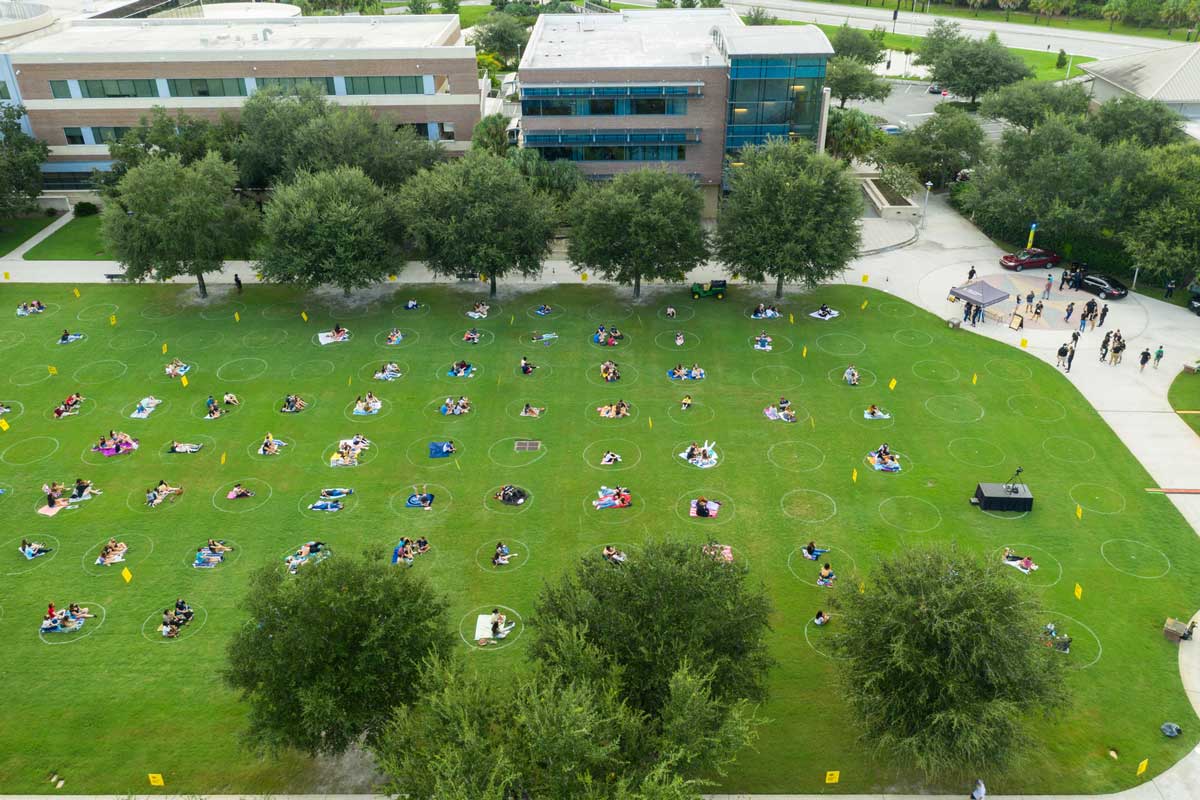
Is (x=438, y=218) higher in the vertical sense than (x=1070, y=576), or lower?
higher

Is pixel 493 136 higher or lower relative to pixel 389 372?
higher

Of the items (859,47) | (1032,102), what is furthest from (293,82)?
(859,47)

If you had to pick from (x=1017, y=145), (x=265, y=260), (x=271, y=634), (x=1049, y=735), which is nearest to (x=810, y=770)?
(x=1049, y=735)

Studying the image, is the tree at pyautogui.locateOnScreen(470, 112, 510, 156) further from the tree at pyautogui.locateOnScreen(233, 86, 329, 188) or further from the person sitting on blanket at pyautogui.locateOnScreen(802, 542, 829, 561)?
the person sitting on blanket at pyautogui.locateOnScreen(802, 542, 829, 561)

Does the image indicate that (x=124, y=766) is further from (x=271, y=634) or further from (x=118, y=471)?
(x=118, y=471)

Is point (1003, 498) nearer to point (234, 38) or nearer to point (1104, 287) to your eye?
point (1104, 287)

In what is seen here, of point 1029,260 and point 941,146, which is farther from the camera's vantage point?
point 941,146

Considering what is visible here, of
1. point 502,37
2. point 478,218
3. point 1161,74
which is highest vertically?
point 1161,74
